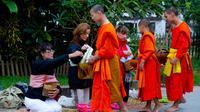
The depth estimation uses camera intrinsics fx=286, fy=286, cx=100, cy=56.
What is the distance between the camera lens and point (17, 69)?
35.1 feet

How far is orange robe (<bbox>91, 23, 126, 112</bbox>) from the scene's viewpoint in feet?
15.1

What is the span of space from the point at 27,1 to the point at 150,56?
548cm

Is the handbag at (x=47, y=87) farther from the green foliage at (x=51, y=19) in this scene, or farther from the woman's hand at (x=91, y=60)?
the green foliage at (x=51, y=19)

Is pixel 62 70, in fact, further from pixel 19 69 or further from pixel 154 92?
pixel 154 92

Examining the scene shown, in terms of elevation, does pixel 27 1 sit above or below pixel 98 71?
above

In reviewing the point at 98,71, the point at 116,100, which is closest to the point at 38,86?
the point at 98,71

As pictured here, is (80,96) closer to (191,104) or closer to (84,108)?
(84,108)

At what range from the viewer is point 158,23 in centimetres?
2509

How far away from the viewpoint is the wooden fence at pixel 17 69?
1061 centimetres

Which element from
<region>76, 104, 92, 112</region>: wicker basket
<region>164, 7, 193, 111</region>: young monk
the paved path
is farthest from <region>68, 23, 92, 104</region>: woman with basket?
the paved path

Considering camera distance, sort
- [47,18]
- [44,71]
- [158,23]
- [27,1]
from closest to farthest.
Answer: [44,71], [27,1], [47,18], [158,23]

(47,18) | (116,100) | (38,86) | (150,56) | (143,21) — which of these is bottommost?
(116,100)

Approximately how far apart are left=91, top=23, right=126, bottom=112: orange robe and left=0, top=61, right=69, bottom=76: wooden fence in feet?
20.7

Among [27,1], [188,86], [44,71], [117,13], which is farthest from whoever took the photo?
[27,1]
